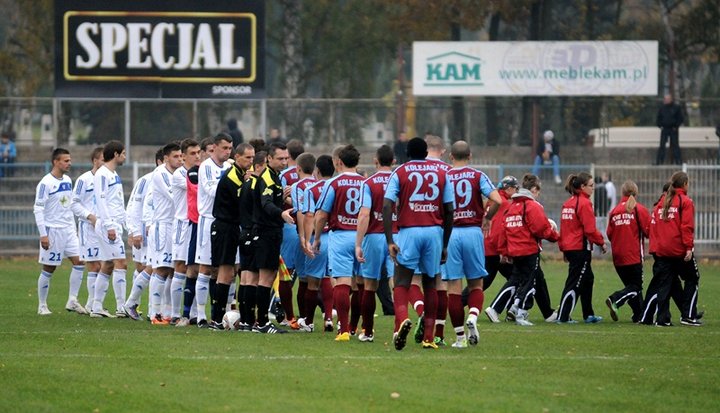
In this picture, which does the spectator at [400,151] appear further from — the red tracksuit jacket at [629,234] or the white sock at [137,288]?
the white sock at [137,288]

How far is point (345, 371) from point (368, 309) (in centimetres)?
268

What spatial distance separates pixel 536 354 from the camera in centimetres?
1470

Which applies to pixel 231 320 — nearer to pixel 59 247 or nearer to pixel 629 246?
pixel 59 247

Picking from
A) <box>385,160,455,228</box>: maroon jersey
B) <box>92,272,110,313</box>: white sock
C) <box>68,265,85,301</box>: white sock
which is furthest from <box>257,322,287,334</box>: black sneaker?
<box>68,265,85,301</box>: white sock

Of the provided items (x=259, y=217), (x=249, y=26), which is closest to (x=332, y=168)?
(x=259, y=217)

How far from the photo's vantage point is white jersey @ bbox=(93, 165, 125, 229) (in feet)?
64.5

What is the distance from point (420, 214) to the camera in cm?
1476

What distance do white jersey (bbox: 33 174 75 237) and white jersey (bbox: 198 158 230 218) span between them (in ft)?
11.4

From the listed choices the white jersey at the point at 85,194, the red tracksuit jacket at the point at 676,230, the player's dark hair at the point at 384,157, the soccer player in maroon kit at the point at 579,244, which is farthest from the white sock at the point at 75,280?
the red tracksuit jacket at the point at 676,230

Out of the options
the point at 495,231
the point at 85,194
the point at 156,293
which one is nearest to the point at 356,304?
the point at 156,293

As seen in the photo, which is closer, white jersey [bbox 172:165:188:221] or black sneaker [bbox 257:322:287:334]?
black sneaker [bbox 257:322:287:334]

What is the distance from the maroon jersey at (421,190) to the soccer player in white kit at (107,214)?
6.03 m

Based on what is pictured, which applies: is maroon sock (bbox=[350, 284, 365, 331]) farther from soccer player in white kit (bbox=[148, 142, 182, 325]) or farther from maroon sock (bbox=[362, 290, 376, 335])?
soccer player in white kit (bbox=[148, 142, 182, 325])

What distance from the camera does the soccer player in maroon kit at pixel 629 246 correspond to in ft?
65.3
